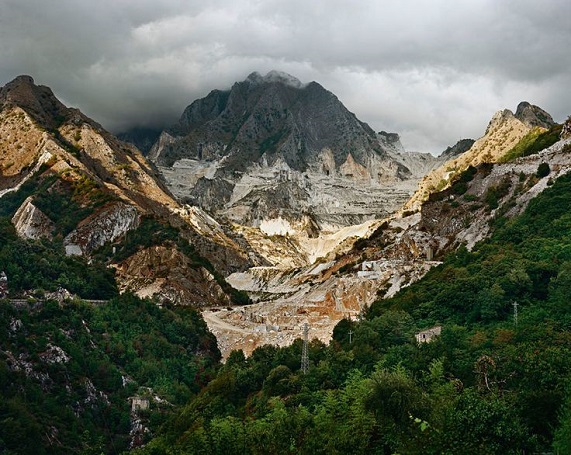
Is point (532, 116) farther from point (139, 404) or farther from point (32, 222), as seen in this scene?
point (139, 404)

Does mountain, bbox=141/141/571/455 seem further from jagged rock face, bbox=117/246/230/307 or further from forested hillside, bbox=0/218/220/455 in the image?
jagged rock face, bbox=117/246/230/307

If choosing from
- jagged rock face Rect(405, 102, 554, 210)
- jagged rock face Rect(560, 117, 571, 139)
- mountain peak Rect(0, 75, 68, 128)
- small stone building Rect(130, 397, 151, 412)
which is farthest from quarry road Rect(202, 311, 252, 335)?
mountain peak Rect(0, 75, 68, 128)

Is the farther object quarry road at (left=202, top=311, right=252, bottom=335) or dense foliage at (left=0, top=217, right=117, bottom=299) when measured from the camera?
quarry road at (left=202, top=311, right=252, bottom=335)

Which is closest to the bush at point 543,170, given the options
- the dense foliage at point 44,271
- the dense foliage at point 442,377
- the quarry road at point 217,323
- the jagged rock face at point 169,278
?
the dense foliage at point 442,377

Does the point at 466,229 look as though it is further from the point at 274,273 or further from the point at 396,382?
the point at 274,273

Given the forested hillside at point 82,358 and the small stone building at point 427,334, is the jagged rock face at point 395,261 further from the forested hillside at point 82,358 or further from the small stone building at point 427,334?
the small stone building at point 427,334
